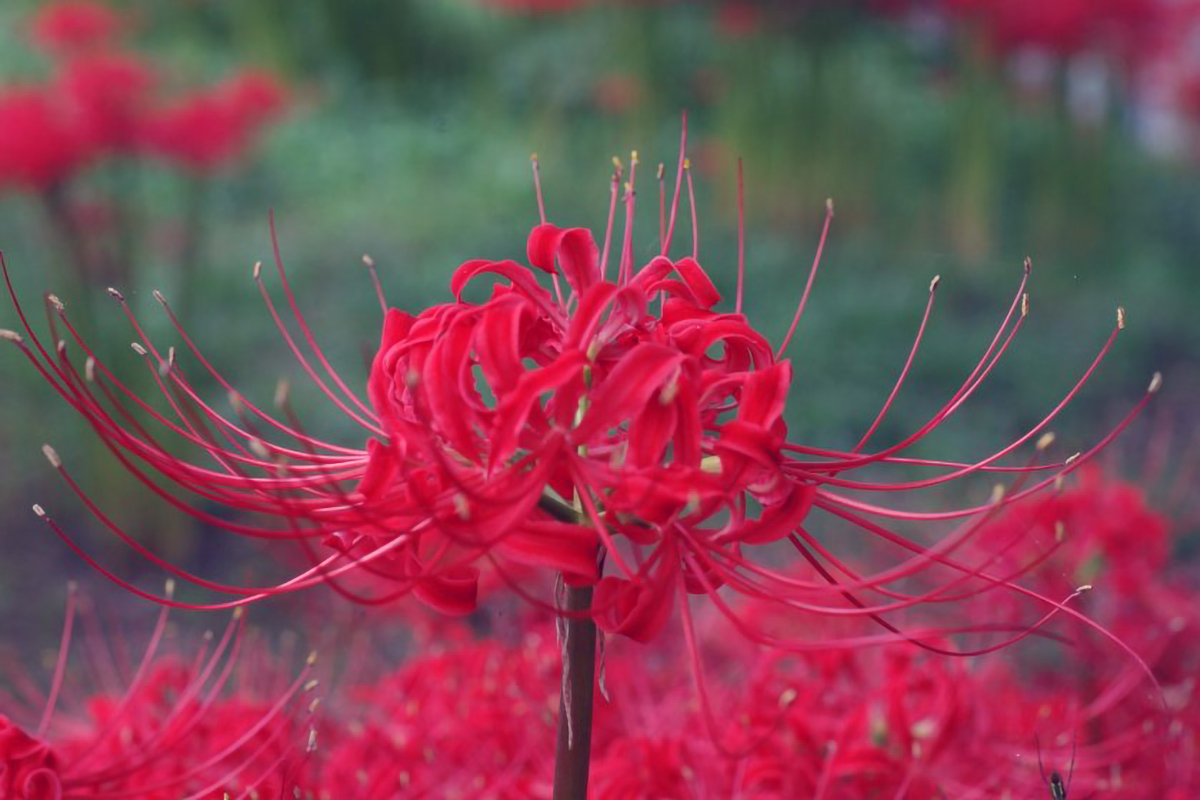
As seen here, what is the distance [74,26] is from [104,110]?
0.66ft

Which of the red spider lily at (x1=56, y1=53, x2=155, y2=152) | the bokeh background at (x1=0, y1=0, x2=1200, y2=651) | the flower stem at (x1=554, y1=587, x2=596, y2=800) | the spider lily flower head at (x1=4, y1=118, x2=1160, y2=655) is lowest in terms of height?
the bokeh background at (x1=0, y1=0, x2=1200, y2=651)

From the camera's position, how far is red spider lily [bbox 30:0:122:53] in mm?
1866

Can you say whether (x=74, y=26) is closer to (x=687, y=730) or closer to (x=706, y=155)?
(x=706, y=155)

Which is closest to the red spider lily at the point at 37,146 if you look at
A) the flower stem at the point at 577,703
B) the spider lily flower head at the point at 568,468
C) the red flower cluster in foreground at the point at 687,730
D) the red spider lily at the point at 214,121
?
the red spider lily at the point at 214,121

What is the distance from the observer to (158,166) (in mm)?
1860

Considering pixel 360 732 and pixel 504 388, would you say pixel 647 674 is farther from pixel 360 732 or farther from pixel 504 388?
pixel 504 388

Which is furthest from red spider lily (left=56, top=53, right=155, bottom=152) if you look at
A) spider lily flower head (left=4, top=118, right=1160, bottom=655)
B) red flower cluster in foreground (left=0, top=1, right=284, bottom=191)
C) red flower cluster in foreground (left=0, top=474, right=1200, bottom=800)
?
spider lily flower head (left=4, top=118, right=1160, bottom=655)

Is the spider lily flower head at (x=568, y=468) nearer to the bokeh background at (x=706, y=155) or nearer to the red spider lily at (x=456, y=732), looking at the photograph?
the red spider lily at (x=456, y=732)

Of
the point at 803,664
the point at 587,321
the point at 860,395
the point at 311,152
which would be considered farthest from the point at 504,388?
the point at 311,152

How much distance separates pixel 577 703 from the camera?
1.33ft

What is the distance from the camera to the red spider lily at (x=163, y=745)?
46cm

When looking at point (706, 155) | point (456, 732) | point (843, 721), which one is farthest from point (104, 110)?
point (843, 721)

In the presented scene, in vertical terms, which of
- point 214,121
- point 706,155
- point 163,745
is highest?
point 163,745

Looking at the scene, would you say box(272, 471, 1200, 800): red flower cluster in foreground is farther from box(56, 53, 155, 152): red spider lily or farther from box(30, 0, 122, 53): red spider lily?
box(30, 0, 122, 53): red spider lily
